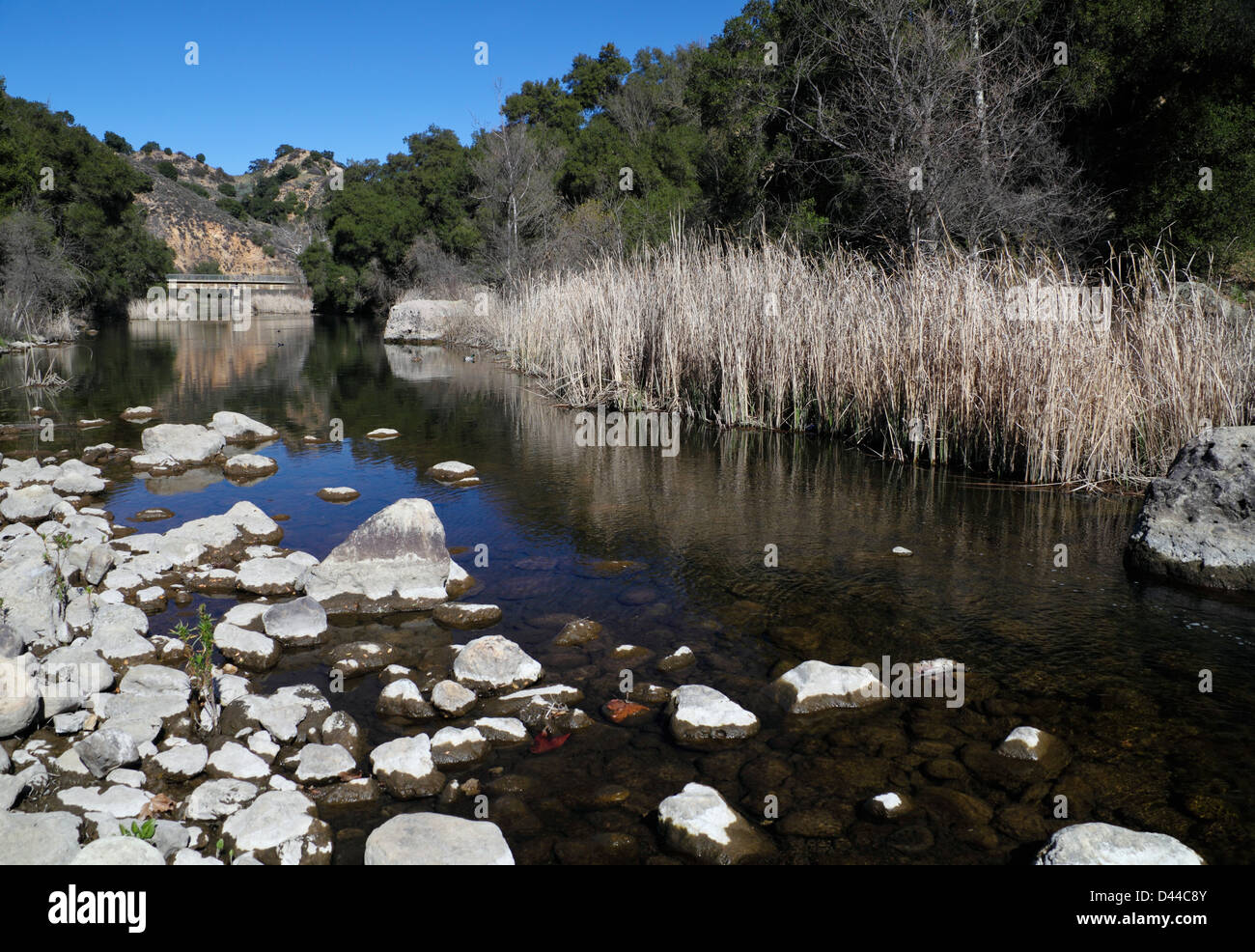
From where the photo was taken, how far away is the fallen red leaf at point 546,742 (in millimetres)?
3836

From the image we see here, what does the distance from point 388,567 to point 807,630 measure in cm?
272

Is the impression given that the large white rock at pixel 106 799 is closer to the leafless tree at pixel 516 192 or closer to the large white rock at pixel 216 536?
the large white rock at pixel 216 536

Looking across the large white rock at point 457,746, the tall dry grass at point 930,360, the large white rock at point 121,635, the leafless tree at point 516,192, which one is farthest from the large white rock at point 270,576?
the leafless tree at point 516,192

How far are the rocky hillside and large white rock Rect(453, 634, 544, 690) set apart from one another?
205ft

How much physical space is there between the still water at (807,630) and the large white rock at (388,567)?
0.94 feet

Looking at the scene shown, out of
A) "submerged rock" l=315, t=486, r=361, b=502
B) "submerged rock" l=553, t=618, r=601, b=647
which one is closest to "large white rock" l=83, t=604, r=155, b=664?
"submerged rock" l=553, t=618, r=601, b=647

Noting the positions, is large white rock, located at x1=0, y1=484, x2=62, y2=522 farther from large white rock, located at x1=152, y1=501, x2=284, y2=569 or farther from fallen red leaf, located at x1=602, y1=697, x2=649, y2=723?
fallen red leaf, located at x1=602, y1=697, x2=649, y2=723

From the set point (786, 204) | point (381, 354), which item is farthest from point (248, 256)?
point (786, 204)

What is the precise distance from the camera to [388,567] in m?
5.60

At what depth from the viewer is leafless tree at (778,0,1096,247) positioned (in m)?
17.0

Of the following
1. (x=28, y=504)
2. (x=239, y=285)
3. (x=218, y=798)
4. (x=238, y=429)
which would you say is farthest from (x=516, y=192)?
(x=218, y=798)
